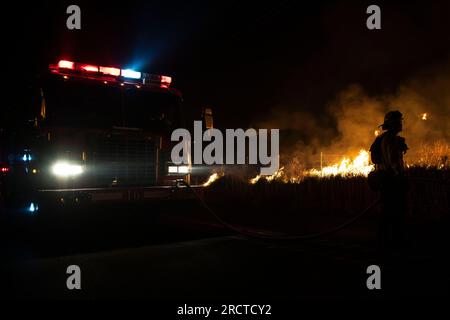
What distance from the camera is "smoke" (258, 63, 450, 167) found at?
15.5m

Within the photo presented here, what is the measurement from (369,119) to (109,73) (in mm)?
11158

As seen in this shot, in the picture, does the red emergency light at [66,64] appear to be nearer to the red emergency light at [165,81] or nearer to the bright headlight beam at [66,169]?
the bright headlight beam at [66,169]

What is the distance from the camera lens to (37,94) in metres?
8.34

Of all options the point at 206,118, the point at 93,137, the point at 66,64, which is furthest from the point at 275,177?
the point at 66,64

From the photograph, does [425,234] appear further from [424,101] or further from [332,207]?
[424,101]

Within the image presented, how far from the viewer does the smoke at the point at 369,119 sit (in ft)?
50.8

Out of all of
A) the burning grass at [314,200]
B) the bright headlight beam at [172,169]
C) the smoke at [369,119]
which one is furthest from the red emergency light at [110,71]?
the smoke at [369,119]

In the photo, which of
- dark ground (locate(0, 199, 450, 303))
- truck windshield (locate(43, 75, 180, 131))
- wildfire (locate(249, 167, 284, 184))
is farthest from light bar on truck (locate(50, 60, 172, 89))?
wildfire (locate(249, 167, 284, 184))

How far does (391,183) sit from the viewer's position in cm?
580

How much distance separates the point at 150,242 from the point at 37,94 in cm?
349

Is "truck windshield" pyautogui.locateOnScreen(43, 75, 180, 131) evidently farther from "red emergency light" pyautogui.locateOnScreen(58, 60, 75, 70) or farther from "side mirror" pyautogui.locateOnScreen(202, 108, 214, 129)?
"side mirror" pyautogui.locateOnScreen(202, 108, 214, 129)

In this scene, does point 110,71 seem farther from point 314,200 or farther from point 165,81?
point 314,200

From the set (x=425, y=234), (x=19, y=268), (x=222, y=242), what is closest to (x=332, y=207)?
(x=425, y=234)

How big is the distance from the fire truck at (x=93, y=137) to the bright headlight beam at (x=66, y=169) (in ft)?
0.06
